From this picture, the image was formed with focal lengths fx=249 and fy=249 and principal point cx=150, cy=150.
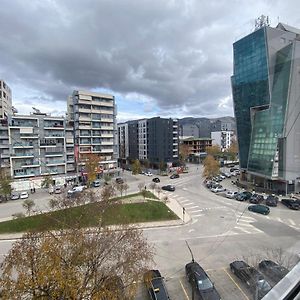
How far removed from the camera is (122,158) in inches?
792

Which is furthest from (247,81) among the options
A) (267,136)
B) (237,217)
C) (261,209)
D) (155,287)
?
(155,287)

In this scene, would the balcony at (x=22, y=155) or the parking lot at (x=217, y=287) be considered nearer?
the parking lot at (x=217, y=287)

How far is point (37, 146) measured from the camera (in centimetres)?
1122

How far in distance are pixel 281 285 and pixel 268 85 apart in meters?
9.67

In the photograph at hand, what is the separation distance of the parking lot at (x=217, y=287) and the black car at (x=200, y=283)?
0.10 m

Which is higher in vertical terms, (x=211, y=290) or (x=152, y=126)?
(x=152, y=126)

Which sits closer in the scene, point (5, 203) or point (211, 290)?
point (211, 290)

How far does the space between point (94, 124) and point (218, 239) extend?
994 cm

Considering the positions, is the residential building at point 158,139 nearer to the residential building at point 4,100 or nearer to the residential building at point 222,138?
the residential building at point 4,100

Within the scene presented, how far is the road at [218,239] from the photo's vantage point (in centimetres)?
333

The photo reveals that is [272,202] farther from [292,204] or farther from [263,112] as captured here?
[263,112]

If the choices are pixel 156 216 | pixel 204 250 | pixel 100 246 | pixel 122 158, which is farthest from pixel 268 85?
pixel 122 158

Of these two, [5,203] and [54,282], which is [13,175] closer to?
[5,203]

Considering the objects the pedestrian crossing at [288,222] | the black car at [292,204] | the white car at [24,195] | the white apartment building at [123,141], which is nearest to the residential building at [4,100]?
the white car at [24,195]
